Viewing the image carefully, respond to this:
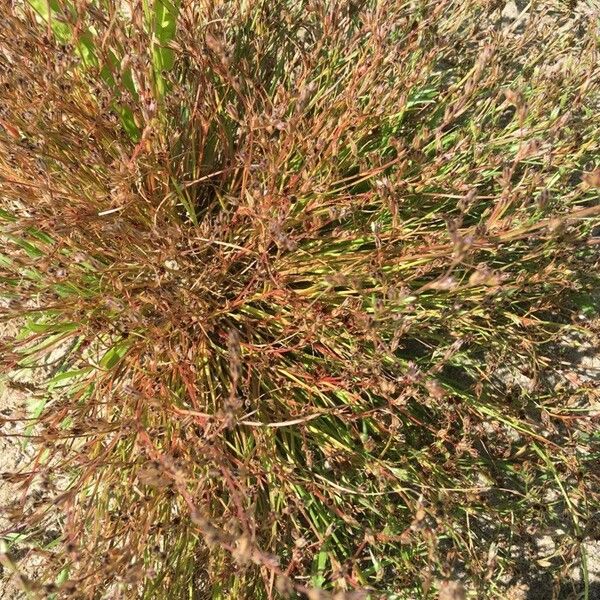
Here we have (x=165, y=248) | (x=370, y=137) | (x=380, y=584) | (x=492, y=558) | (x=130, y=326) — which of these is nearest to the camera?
(x=492, y=558)

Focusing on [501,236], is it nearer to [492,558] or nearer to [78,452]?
[492,558]

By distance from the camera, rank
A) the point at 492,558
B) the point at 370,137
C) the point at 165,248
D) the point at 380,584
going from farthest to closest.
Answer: the point at 370,137, the point at 380,584, the point at 165,248, the point at 492,558

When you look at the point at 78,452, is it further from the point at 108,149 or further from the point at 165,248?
the point at 108,149

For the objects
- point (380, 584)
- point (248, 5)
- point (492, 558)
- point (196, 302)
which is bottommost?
point (380, 584)

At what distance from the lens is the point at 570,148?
1727 mm

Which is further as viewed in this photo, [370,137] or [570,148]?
[370,137]

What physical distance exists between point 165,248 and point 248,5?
0.90 m

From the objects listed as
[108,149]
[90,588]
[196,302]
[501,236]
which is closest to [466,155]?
[501,236]

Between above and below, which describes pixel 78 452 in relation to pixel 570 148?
below

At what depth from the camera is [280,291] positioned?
70.2 inches

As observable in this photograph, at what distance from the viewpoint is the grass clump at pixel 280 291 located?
156cm

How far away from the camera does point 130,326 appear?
162cm

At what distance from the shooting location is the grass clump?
156cm

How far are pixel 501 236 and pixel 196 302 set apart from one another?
900mm
